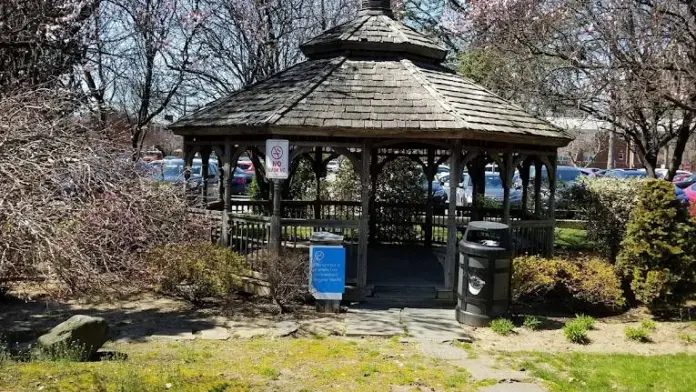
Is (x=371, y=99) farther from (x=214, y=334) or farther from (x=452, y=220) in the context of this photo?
(x=214, y=334)

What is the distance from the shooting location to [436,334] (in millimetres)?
8789

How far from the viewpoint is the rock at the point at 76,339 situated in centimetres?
680

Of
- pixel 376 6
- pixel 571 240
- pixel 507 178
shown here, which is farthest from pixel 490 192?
pixel 507 178

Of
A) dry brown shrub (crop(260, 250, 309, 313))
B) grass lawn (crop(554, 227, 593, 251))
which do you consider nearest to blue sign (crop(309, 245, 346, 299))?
dry brown shrub (crop(260, 250, 309, 313))

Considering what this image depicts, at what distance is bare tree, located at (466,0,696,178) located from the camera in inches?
475

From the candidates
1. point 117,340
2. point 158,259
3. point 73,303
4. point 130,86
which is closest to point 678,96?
point 158,259

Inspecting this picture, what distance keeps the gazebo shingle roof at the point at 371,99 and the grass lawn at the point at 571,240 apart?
6.04 m

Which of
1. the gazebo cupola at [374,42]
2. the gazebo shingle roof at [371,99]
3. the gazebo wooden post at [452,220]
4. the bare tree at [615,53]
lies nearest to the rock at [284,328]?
the gazebo wooden post at [452,220]

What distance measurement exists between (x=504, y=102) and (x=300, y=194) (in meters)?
9.60

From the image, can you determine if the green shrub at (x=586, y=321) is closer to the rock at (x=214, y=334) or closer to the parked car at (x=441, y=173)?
the rock at (x=214, y=334)

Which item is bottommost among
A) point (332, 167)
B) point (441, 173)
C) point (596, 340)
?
point (596, 340)

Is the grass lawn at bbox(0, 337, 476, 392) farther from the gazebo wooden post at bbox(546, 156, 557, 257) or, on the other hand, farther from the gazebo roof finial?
the gazebo roof finial

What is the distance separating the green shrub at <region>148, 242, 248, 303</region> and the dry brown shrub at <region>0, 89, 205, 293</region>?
238 cm

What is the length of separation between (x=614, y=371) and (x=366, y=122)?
5.32m
